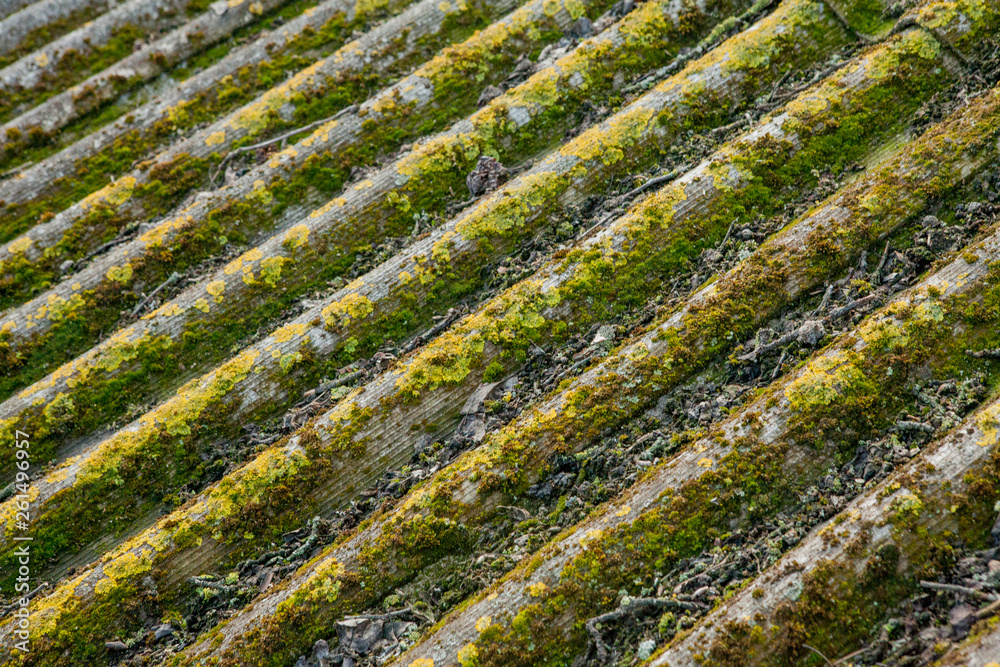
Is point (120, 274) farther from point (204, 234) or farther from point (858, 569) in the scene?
point (858, 569)

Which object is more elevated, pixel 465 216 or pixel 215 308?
pixel 215 308

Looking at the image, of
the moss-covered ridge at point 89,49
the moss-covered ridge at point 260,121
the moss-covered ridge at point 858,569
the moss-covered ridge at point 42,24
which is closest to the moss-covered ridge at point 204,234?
the moss-covered ridge at point 260,121

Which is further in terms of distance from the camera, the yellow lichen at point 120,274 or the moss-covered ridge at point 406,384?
the yellow lichen at point 120,274

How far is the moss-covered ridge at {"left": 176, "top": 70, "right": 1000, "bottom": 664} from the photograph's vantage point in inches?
170

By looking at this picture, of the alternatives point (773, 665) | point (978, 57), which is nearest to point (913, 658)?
point (773, 665)

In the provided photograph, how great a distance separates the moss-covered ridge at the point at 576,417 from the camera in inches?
170

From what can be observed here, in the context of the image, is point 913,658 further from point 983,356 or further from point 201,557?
point 201,557

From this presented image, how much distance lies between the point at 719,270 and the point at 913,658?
302 cm

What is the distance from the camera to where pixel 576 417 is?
183 inches

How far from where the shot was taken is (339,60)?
771 cm

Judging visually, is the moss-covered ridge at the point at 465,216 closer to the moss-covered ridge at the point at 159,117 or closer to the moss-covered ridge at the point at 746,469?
the moss-covered ridge at the point at 159,117

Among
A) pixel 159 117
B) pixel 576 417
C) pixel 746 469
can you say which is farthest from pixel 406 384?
pixel 159 117

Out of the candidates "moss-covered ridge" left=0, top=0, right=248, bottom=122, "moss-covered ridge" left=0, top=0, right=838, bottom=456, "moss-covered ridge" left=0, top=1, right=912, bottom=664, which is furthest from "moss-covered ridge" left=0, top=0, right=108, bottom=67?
"moss-covered ridge" left=0, top=1, right=912, bottom=664

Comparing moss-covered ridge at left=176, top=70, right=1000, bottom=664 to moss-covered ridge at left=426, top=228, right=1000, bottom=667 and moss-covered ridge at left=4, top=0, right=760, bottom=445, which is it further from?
moss-covered ridge at left=4, top=0, right=760, bottom=445
